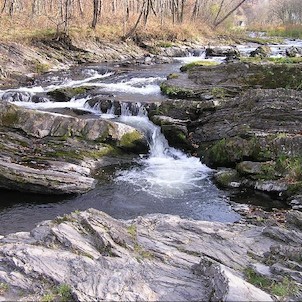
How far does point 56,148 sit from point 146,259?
8012 mm

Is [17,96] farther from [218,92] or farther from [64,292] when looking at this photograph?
[64,292]

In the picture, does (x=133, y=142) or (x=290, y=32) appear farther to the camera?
(x=290, y=32)

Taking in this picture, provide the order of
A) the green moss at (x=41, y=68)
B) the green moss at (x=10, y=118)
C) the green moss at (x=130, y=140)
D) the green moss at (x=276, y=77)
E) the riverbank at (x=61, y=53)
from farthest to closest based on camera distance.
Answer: the green moss at (x=41, y=68) < the riverbank at (x=61, y=53) < the green moss at (x=276, y=77) < the green moss at (x=130, y=140) < the green moss at (x=10, y=118)

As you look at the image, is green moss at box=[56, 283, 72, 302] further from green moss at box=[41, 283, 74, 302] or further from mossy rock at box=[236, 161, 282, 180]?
mossy rock at box=[236, 161, 282, 180]

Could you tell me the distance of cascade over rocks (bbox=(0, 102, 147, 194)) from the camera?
11.8 meters

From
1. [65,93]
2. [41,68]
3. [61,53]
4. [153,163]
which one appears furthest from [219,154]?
[61,53]

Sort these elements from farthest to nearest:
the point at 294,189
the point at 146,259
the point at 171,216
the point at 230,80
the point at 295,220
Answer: the point at 230,80 → the point at 294,189 → the point at 171,216 → the point at 295,220 → the point at 146,259

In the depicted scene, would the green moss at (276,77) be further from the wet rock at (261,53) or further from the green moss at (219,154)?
the wet rock at (261,53)

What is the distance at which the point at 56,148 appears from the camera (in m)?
13.8

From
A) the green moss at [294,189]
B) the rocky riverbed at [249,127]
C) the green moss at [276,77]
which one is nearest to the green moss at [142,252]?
the rocky riverbed at [249,127]

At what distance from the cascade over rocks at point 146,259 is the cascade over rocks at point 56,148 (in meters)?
4.08

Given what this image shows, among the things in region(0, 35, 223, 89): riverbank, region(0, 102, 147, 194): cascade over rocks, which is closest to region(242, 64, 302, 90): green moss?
region(0, 102, 147, 194): cascade over rocks

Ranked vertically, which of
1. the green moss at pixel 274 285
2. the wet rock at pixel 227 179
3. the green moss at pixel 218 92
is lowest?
the wet rock at pixel 227 179

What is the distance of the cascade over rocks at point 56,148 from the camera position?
1182cm
